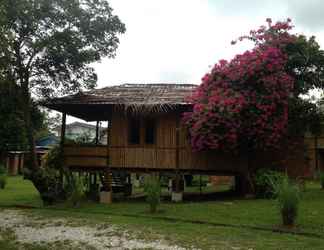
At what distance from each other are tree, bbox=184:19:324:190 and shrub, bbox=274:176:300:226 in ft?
14.3

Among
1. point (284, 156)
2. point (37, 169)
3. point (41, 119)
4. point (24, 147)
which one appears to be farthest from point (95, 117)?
point (24, 147)

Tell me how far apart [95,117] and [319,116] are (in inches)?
378

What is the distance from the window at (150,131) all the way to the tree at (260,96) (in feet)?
5.69

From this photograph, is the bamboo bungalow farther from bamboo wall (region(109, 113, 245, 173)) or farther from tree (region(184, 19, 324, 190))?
tree (region(184, 19, 324, 190))

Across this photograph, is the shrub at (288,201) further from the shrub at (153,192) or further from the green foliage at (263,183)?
the green foliage at (263,183)

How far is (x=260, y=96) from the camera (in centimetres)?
1389

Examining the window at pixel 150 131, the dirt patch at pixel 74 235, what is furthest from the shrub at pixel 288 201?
the window at pixel 150 131

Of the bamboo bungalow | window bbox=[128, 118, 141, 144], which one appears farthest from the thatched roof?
window bbox=[128, 118, 141, 144]

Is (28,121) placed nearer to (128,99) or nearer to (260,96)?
(128,99)

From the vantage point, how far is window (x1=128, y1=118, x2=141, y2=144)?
16141 mm

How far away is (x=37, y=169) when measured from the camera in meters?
→ 15.1

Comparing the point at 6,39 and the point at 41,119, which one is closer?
the point at 6,39

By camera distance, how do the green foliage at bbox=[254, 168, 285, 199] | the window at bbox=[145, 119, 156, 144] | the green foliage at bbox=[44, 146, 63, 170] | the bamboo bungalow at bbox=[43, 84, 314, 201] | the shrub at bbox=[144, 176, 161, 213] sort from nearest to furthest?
the shrub at bbox=[144, 176, 161, 213]
the green foliage at bbox=[254, 168, 285, 199]
the bamboo bungalow at bbox=[43, 84, 314, 201]
the window at bbox=[145, 119, 156, 144]
the green foliage at bbox=[44, 146, 63, 170]

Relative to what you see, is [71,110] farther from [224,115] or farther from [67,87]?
[224,115]
